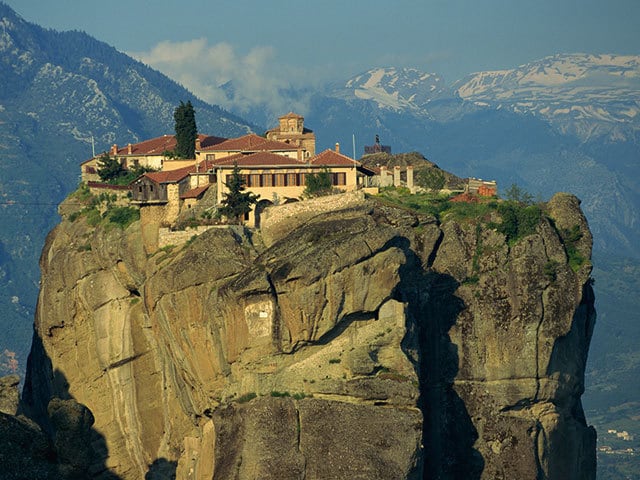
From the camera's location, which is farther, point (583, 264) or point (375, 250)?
point (583, 264)

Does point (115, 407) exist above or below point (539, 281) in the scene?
below

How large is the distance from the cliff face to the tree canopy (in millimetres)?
2756

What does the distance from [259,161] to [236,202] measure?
5373 millimetres

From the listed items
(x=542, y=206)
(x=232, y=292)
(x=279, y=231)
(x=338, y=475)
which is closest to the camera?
(x=338, y=475)

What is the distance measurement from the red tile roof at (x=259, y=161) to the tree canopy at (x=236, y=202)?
2708 mm

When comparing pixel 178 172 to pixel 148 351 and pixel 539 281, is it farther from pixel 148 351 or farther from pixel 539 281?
pixel 539 281

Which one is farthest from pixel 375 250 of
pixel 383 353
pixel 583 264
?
pixel 583 264

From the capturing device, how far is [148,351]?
355 ft

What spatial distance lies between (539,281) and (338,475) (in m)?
22.2

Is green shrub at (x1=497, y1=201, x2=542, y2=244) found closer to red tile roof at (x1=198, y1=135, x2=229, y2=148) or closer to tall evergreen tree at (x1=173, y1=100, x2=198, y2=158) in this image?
red tile roof at (x1=198, y1=135, x2=229, y2=148)

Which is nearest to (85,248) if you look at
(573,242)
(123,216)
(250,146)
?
(123,216)

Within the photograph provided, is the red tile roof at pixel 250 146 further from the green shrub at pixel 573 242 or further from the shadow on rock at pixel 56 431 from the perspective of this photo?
the green shrub at pixel 573 242

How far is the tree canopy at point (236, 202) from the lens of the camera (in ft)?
345

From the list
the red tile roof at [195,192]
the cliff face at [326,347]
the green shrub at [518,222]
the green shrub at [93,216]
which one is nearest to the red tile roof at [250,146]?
the red tile roof at [195,192]
